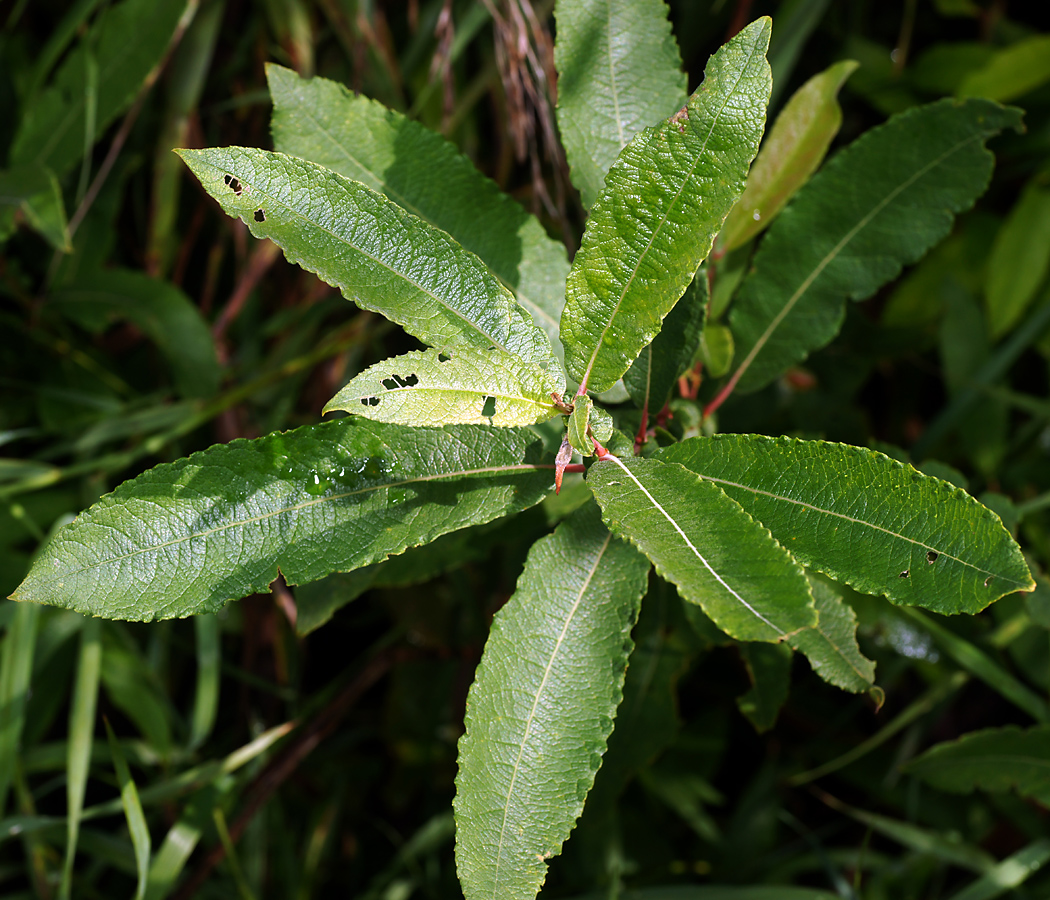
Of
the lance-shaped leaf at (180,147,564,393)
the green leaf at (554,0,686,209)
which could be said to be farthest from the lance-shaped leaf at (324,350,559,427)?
the green leaf at (554,0,686,209)

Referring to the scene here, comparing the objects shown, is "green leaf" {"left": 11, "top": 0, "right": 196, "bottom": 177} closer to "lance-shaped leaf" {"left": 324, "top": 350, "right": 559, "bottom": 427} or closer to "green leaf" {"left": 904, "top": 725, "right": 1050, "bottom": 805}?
"lance-shaped leaf" {"left": 324, "top": 350, "right": 559, "bottom": 427}

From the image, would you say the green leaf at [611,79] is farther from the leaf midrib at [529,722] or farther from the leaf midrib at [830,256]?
the leaf midrib at [529,722]

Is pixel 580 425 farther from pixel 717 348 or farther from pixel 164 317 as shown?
pixel 164 317

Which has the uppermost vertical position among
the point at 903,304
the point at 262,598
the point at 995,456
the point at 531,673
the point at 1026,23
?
the point at 1026,23

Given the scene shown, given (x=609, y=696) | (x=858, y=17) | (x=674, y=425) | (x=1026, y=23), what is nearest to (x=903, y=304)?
(x=858, y=17)

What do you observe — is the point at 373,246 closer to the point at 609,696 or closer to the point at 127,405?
the point at 609,696

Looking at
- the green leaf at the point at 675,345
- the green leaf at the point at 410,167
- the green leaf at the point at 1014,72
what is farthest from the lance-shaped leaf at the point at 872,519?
the green leaf at the point at 1014,72
